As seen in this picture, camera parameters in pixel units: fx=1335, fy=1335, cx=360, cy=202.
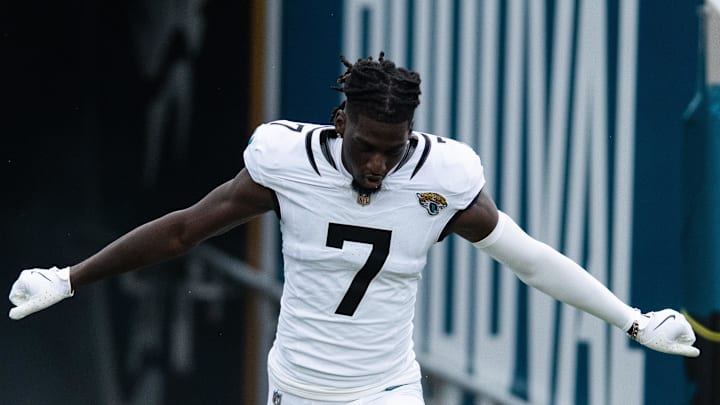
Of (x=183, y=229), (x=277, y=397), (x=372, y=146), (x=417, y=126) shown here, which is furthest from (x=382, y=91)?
(x=417, y=126)

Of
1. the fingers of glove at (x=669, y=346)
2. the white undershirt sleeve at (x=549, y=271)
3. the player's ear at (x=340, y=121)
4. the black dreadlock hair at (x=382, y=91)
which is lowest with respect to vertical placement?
the fingers of glove at (x=669, y=346)

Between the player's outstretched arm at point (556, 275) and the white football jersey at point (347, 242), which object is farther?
the player's outstretched arm at point (556, 275)

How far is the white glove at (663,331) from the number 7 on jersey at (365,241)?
2.59 ft

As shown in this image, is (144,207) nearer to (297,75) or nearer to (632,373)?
(297,75)

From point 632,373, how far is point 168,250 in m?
2.16

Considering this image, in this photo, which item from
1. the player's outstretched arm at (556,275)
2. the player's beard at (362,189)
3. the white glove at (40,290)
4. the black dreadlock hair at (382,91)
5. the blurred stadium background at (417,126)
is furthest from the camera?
the blurred stadium background at (417,126)

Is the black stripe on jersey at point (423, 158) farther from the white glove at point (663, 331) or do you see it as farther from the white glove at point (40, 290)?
the white glove at point (40, 290)

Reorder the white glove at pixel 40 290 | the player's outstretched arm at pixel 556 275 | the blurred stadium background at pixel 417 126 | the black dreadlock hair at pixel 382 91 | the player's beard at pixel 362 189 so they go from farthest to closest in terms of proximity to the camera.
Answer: the blurred stadium background at pixel 417 126 < the white glove at pixel 40 290 < the player's outstretched arm at pixel 556 275 < the player's beard at pixel 362 189 < the black dreadlock hair at pixel 382 91

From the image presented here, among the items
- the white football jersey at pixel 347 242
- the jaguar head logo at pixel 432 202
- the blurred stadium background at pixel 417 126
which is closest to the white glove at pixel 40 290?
the white football jersey at pixel 347 242

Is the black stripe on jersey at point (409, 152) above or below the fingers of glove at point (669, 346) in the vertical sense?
above

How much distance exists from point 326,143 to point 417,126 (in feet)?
6.42

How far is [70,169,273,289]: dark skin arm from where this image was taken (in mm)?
3508

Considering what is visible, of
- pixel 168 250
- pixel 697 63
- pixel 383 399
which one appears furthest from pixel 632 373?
pixel 168 250

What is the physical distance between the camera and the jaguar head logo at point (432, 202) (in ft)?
11.3
